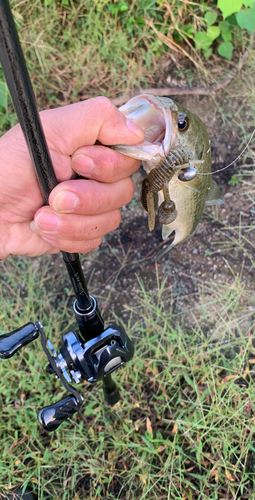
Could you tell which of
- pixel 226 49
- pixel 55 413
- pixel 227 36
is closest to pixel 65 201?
pixel 55 413

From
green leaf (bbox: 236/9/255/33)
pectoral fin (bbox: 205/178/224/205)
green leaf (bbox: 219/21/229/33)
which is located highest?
green leaf (bbox: 236/9/255/33)

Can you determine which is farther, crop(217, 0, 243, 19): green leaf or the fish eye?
crop(217, 0, 243, 19): green leaf

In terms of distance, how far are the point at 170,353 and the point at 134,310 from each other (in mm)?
390

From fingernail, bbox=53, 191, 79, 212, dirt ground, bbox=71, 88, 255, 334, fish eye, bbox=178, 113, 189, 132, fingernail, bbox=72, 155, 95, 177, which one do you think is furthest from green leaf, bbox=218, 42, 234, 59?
fingernail, bbox=53, 191, 79, 212

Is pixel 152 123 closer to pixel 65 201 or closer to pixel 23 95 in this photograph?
pixel 65 201

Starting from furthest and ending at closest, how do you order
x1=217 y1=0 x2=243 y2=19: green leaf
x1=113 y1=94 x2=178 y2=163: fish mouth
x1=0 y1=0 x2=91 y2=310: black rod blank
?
x1=217 y1=0 x2=243 y2=19: green leaf, x1=113 y1=94 x2=178 y2=163: fish mouth, x1=0 y1=0 x2=91 y2=310: black rod blank

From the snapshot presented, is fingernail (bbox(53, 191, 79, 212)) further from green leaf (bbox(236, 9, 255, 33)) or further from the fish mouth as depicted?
green leaf (bbox(236, 9, 255, 33))

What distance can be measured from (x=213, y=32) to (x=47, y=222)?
232cm

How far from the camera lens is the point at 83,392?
6.58ft

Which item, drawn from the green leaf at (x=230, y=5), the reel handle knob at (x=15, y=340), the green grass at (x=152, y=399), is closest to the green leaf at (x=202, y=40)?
the green grass at (x=152, y=399)

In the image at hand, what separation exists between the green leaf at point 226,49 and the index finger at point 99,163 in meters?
1.88

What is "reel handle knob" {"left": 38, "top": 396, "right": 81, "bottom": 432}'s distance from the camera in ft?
3.87

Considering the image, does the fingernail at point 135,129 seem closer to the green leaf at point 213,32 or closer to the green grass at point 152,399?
the green grass at point 152,399

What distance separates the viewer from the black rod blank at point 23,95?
0.64 metres
